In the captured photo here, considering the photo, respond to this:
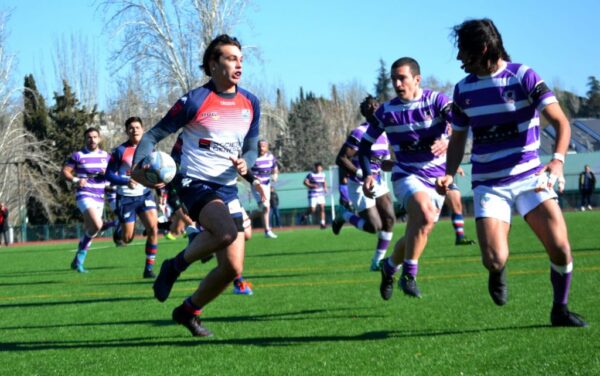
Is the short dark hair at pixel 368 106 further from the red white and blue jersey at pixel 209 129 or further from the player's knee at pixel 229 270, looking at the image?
the player's knee at pixel 229 270

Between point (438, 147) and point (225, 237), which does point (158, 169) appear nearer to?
point (225, 237)

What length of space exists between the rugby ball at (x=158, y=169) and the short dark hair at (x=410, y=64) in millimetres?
A: 2653

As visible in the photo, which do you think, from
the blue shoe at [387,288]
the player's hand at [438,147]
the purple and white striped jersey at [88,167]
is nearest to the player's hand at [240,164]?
the blue shoe at [387,288]

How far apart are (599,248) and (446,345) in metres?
8.59

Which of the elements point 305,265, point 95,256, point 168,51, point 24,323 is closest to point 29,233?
point 168,51

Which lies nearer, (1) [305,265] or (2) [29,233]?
(1) [305,265]

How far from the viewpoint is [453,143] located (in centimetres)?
640

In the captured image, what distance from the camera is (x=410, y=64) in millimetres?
8266

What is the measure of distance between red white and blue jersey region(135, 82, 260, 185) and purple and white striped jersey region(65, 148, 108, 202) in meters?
7.89

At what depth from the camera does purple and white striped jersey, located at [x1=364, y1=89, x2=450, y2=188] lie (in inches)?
320

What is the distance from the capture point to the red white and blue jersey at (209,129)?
22.0 feet

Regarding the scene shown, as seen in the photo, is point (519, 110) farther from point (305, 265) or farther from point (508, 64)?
point (305, 265)

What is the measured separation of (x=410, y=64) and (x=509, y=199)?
258 centimetres

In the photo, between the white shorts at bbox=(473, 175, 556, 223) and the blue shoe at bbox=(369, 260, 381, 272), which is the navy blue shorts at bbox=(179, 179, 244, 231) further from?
the blue shoe at bbox=(369, 260, 381, 272)
